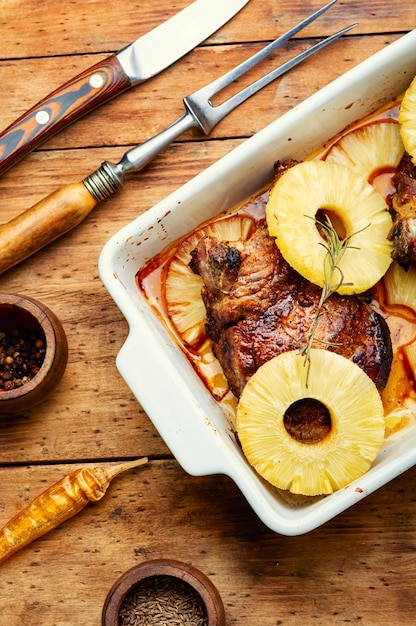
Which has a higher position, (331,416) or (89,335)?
(89,335)

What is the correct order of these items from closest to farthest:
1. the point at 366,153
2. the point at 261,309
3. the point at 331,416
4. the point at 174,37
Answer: the point at 331,416 < the point at 261,309 < the point at 366,153 < the point at 174,37

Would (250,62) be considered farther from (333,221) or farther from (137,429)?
(137,429)

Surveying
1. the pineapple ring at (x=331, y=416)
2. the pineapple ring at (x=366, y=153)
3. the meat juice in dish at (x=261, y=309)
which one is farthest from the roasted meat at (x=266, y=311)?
the pineapple ring at (x=366, y=153)

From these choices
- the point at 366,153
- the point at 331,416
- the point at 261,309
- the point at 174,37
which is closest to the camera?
the point at 331,416

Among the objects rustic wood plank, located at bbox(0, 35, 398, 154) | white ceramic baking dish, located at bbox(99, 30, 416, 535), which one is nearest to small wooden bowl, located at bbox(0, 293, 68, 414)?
white ceramic baking dish, located at bbox(99, 30, 416, 535)

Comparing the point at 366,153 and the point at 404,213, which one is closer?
the point at 404,213

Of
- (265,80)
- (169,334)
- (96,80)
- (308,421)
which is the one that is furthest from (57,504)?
(265,80)

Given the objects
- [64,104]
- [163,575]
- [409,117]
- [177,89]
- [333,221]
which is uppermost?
[64,104]
